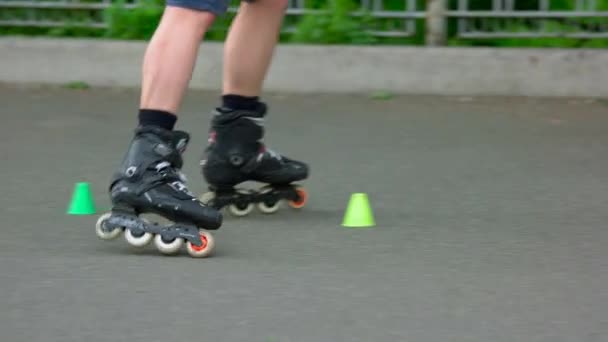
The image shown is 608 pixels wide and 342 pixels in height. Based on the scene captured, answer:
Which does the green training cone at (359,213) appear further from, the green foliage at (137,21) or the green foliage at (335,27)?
the green foliage at (137,21)

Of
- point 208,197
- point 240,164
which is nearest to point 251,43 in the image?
point 240,164

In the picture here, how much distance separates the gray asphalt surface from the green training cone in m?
0.06

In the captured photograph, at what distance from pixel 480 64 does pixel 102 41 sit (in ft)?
7.93

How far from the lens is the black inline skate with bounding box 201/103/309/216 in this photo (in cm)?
521

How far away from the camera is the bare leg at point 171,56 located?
4.54 meters

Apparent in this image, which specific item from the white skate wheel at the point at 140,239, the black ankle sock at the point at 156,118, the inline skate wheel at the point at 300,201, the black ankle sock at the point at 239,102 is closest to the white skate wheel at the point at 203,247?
the white skate wheel at the point at 140,239

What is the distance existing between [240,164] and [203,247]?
782 mm

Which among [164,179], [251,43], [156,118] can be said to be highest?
[251,43]

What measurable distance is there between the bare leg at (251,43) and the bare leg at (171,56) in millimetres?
602

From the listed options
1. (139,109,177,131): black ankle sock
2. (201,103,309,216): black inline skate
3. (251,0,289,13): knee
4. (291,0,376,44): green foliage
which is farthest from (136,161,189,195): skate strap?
(291,0,376,44): green foliage

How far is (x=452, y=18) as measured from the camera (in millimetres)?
8812

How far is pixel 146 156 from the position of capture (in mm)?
4516

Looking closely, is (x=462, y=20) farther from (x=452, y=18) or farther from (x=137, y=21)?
(x=137, y=21)

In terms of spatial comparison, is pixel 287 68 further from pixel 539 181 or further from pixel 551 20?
pixel 539 181
